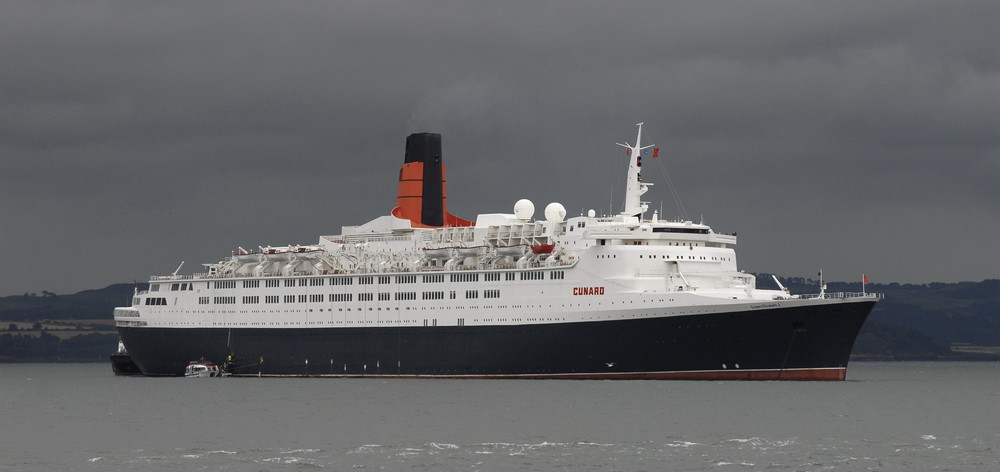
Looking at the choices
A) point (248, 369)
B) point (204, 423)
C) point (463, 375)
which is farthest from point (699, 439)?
point (248, 369)

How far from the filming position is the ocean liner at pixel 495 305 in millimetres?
63375

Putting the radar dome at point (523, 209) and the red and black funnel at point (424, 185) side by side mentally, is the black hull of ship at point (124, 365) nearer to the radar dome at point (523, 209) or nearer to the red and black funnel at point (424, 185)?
the red and black funnel at point (424, 185)

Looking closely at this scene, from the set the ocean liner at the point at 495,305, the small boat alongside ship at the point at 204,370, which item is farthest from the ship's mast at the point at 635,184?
the small boat alongside ship at the point at 204,370

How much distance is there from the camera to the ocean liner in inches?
2495

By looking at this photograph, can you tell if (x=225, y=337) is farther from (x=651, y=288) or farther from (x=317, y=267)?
(x=651, y=288)

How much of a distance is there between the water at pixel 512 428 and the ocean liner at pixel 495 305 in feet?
6.33

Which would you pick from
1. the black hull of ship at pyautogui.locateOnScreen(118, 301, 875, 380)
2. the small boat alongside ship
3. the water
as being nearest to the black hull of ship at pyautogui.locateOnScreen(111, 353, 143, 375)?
the small boat alongside ship

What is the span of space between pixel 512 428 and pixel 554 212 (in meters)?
26.3

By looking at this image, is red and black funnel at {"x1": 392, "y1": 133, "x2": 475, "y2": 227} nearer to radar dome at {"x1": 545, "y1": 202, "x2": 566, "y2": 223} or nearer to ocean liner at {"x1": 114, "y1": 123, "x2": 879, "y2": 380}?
ocean liner at {"x1": 114, "y1": 123, "x2": 879, "y2": 380}

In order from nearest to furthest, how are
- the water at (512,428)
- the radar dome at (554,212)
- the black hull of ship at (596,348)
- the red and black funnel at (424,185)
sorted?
the water at (512,428) → the black hull of ship at (596,348) → the radar dome at (554,212) → the red and black funnel at (424,185)

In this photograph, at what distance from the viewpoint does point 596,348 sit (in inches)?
2591

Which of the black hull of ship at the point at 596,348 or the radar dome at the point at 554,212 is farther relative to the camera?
the radar dome at the point at 554,212

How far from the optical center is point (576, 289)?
66688mm

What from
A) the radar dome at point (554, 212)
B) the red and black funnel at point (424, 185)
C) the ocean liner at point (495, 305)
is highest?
the red and black funnel at point (424, 185)
